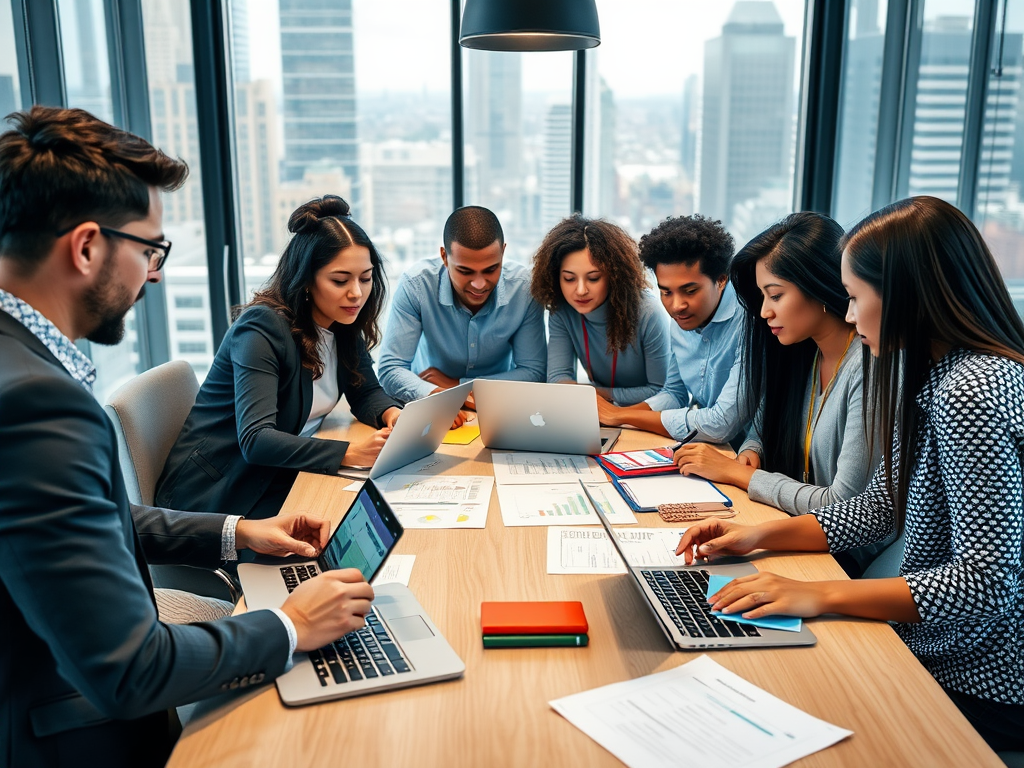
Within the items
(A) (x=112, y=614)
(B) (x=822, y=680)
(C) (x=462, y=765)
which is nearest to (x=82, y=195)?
(A) (x=112, y=614)

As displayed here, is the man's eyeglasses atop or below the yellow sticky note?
atop

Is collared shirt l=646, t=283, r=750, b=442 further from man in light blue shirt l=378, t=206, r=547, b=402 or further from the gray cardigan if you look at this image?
man in light blue shirt l=378, t=206, r=547, b=402

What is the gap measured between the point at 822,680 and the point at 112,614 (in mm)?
929

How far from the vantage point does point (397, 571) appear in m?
1.53

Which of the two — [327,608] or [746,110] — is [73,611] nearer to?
[327,608]

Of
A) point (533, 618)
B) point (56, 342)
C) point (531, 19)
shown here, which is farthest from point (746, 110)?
point (56, 342)

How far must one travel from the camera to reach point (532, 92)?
3992 mm

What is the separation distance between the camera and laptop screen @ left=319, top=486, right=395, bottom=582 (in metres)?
1.25

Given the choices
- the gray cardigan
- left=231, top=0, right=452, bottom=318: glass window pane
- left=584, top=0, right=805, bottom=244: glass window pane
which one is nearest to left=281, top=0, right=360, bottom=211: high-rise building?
left=231, top=0, right=452, bottom=318: glass window pane

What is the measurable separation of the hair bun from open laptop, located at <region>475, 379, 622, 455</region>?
68 cm

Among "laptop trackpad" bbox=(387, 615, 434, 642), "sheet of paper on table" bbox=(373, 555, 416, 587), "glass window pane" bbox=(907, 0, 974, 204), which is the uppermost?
"glass window pane" bbox=(907, 0, 974, 204)

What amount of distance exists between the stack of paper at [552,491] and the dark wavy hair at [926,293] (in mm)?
606

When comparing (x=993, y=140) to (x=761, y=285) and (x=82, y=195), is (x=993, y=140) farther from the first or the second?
(x=82, y=195)

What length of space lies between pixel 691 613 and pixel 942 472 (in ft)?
1.56
